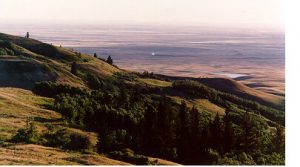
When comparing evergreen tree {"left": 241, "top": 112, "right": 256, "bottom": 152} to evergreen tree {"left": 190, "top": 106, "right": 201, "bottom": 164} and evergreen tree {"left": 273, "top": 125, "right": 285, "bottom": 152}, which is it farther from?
evergreen tree {"left": 190, "top": 106, "right": 201, "bottom": 164}

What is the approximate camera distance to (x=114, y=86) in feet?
373

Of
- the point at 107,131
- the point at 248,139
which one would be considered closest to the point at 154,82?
the point at 107,131

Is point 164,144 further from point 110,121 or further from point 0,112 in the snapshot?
point 0,112

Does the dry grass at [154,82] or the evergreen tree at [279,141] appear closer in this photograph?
the evergreen tree at [279,141]

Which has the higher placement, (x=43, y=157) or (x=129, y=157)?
(x=43, y=157)

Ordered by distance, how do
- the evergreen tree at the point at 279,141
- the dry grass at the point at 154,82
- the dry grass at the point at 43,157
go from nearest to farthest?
1. the dry grass at the point at 43,157
2. the evergreen tree at the point at 279,141
3. the dry grass at the point at 154,82

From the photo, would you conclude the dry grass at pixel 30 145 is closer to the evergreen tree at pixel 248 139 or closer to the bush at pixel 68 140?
the bush at pixel 68 140

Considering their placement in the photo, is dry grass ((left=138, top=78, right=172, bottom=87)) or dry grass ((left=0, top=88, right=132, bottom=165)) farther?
dry grass ((left=138, top=78, right=172, bottom=87))

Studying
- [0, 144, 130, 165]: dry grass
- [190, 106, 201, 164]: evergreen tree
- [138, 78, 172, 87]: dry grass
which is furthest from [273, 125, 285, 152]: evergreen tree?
[138, 78, 172, 87]: dry grass

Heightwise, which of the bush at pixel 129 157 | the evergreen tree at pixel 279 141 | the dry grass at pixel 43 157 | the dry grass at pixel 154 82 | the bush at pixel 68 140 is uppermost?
the dry grass at pixel 43 157

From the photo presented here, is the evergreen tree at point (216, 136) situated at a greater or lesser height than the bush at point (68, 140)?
lesser

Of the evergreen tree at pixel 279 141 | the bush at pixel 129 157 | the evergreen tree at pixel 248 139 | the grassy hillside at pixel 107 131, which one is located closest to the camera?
the bush at pixel 129 157

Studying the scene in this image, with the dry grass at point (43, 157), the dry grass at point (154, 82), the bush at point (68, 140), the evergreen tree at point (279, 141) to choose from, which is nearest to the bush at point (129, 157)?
the dry grass at point (43, 157)

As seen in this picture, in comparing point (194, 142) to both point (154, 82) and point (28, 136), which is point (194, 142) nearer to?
point (28, 136)
